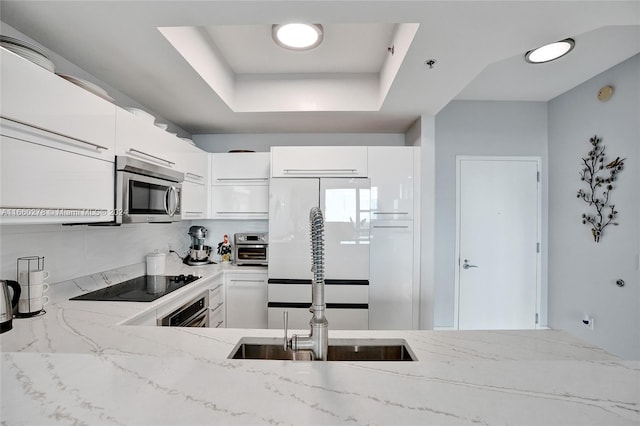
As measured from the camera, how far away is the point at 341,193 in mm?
2604

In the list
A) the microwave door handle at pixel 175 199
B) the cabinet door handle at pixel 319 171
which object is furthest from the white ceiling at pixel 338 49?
the microwave door handle at pixel 175 199

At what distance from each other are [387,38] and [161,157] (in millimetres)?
1816

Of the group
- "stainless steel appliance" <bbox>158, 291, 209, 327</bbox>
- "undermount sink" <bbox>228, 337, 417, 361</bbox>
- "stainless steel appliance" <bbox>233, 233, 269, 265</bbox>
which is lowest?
"stainless steel appliance" <bbox>158, 291, 209, 327</bbox>

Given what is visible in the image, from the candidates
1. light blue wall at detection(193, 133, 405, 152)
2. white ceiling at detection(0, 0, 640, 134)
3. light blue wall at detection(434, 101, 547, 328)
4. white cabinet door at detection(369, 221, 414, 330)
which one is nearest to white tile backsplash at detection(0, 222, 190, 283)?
white ceiling at detection(0, 0, 640, 134)

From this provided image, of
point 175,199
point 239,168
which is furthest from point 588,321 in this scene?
point 175,199

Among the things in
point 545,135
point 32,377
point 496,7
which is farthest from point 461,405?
point 545,135

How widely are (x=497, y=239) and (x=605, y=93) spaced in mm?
1587

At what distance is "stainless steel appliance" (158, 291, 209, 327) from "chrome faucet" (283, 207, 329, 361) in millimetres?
1249

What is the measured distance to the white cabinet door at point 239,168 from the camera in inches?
116

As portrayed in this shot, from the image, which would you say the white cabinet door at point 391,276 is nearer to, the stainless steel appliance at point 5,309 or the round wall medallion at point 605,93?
the round wall medallion at point 605,93

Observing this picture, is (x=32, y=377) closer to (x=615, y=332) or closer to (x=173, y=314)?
(x=173, y=314)

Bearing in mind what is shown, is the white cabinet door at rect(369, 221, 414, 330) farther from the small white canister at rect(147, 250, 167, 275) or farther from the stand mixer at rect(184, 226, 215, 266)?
the small white canister at rect(147, 250, 167, 275)

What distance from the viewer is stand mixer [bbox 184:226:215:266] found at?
303 cm

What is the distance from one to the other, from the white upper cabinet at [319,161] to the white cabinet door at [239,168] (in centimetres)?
33
